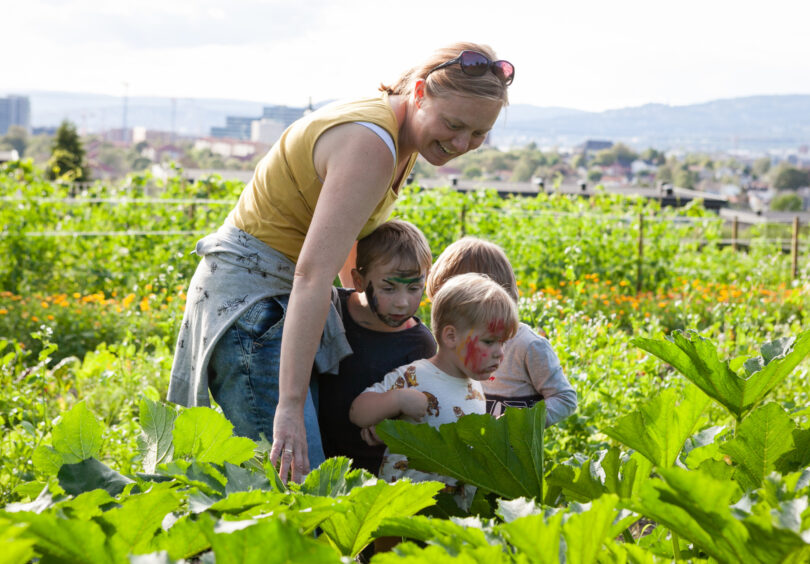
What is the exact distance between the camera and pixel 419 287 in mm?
2361

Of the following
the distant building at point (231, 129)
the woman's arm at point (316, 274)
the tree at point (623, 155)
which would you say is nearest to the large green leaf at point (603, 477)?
the woman's arm at point (316, 274)

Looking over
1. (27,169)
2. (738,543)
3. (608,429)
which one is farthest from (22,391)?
(27,169)

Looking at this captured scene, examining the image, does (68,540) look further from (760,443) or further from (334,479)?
(760,443)

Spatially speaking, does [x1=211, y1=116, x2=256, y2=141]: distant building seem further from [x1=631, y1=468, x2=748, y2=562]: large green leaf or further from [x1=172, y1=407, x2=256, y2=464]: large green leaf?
[x1=631, y1=468, x2=748, y2=562]: large green leaf

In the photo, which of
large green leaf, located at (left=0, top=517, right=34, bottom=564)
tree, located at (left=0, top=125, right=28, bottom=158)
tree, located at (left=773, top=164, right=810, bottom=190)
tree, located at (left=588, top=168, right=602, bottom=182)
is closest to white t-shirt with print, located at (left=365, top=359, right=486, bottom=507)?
large green leaf, located at (left=0, top=517, right=34, bottom=564)

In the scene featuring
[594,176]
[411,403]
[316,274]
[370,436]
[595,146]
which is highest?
[595,146]

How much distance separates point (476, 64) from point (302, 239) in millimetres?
625

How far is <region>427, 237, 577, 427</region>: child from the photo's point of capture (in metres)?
2.61

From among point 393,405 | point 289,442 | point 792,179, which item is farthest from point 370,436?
point 792,179

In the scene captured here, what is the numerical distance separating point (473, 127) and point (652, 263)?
28.8 feet

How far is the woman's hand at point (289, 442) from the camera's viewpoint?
180 centimetres

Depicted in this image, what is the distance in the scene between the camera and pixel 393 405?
81.2 inches

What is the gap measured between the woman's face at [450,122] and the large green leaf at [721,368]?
1.09 m

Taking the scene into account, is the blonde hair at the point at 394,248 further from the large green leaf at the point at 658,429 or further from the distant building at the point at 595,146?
the distant building at the point at 595,146
